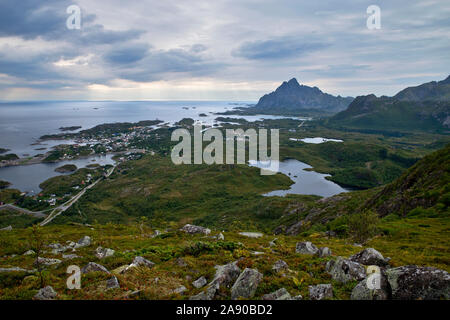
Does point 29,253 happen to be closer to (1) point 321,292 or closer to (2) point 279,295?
(2) point 279,295

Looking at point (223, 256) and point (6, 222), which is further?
point (6, 222)

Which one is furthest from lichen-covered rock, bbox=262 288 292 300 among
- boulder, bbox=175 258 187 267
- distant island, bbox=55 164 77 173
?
distant island, bbox=55 164 77 173

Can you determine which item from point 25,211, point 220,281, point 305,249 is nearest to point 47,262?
point 220,281

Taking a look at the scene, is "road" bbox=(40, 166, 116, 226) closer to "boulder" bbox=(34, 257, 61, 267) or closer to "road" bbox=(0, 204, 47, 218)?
"road" bbox=(0, 204, 47, 218)

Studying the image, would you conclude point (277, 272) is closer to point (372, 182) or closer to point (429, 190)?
point (429, 190)

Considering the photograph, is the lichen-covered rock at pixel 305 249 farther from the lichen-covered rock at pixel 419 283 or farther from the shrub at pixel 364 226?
the shrub at pixel 364 226
